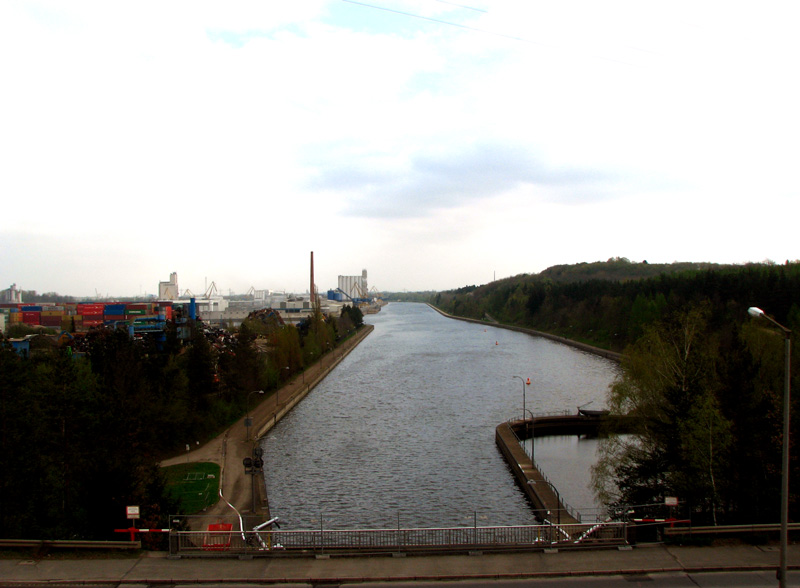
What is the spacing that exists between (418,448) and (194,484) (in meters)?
6.31

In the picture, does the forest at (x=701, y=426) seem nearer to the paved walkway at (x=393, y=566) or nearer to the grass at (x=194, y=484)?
the paved walkway at (x=393, y=566)

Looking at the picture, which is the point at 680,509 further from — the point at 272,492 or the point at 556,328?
the point at 556,328

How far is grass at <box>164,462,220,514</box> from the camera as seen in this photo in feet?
36.0

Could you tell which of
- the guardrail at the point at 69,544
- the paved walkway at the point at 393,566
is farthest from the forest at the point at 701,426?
the guardrail at the point at 69,544

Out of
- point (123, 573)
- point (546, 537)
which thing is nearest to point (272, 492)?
point (546, 537)

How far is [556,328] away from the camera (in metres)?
55.8

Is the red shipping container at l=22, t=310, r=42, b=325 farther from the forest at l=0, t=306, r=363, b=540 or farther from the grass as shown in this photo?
the grass

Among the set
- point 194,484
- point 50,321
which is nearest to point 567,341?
point 194,484

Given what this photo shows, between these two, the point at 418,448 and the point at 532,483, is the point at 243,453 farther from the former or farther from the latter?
the point at 532,483

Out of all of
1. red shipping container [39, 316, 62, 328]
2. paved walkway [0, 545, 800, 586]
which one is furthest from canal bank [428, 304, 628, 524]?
red shipping container [39, 316, 62, 328]

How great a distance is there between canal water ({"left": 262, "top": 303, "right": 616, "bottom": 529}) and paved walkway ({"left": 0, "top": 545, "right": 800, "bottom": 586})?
2.85 metres

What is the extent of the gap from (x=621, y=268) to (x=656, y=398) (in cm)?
10019

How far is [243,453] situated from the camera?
592 inches

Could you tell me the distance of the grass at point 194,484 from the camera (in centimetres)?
1096
